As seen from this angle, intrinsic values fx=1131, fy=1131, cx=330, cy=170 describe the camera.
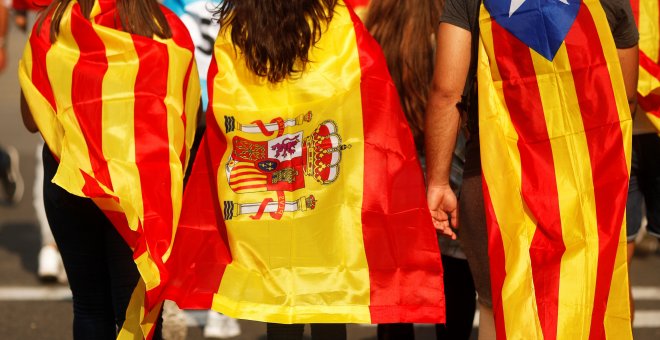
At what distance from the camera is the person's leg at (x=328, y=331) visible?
3885 millimetres

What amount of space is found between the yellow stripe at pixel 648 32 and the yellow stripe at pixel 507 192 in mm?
1075

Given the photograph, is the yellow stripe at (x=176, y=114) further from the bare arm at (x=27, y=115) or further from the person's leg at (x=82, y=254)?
the bare arm at (x=27, y=115)

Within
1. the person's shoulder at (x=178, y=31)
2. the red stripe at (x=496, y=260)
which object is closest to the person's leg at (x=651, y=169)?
the red stripe at (x=496, y=260)

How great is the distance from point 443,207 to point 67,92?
1322 mm

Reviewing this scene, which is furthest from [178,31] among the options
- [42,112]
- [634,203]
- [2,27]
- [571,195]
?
[2,27]

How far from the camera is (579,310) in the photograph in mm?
3607

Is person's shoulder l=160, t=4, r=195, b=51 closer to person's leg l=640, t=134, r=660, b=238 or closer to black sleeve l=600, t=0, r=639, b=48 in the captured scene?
black sleeve l=600, t=0, r=639, b=48

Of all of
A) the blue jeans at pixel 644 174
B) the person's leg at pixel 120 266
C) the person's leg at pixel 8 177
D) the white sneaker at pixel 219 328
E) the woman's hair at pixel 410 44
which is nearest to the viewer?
the person's leg at pixel 120 266

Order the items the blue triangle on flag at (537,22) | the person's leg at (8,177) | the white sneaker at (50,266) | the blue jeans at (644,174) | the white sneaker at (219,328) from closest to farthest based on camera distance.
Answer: the blue triangle on flag at (537,22) < the blue jeans at (644,174) < the white sneaker at (219,328) < the white sneaker at (50,266) < the person's leg at (8,177)

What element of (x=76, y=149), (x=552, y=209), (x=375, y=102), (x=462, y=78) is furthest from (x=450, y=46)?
(x=76, y=149)

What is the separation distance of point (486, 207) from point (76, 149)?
4.49 feet

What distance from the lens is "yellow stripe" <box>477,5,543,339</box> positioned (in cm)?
358

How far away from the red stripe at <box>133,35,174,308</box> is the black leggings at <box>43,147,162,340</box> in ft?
0.65

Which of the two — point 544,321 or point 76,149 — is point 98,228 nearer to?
point 76,149
